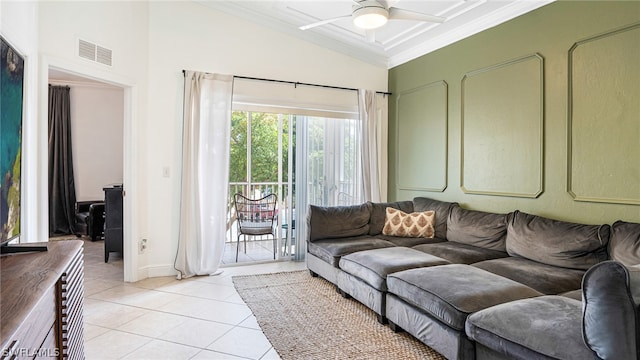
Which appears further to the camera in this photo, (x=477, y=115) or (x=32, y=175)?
(x=477, y=115)

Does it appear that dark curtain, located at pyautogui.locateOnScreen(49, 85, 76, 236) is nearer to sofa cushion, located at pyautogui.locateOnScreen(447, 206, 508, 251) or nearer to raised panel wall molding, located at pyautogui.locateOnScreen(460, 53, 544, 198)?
sofa cushion, located at pyautogui.locateOnScreen(447, 206, 508, 251)

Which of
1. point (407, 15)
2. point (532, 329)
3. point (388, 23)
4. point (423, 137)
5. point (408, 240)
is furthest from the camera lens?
point (423, 137)

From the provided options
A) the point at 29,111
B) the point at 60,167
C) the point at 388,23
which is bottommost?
the point at 60,167

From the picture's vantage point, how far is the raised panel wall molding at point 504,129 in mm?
3273

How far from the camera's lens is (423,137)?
461 centimetres

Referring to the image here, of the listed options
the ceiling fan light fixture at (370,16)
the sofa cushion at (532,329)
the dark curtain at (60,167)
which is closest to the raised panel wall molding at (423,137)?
the ceiling fan light fixture at (370,16)

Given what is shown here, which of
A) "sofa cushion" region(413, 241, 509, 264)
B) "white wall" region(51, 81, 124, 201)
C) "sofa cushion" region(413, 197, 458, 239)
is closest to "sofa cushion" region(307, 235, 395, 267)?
"sofa cushion" region(413, 241, 509, 264)

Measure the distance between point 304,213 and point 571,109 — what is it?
10.2 ft

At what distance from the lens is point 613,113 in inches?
107

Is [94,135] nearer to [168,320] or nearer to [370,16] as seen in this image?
[168,320]

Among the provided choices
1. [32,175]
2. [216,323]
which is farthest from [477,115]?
[32,175]

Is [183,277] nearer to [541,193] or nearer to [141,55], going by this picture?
[141,55]

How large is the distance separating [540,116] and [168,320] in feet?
12.0

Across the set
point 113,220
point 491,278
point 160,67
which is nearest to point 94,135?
point 113,220
